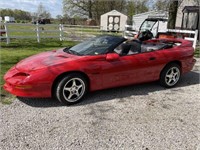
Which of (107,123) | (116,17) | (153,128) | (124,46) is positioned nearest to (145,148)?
(153,128)

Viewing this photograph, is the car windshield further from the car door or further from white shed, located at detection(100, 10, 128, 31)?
white shed, located at detection(100, 10, 128, 31)

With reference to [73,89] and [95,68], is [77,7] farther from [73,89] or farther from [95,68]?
[73,89]

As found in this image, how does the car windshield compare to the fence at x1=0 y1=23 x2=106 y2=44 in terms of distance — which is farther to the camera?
the fence at x1=0 y1=23 x2=106 y2=44

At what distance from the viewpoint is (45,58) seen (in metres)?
4.87

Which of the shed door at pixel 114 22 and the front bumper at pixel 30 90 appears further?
the shed door at pixel 114 22

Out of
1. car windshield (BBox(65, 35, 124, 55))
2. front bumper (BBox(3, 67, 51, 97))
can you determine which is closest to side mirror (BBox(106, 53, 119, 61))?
car windshield (BBox(65, 35, 124, 55))

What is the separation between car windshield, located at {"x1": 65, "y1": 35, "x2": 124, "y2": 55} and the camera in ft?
16.3

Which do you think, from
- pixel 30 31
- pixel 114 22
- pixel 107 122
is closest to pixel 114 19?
pixel 114 22

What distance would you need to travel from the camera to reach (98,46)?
5.18 m

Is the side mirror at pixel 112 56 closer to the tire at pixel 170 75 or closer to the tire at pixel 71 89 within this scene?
the tire at pixel 71 89

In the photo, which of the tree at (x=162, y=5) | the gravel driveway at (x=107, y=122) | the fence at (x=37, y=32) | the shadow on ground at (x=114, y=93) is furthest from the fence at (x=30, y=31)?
the gravel driveway at (x=107, y=122)

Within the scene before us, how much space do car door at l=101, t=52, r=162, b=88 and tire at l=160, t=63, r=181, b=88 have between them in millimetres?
301

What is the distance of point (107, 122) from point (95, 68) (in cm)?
123

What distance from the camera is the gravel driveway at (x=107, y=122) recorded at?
127 inches
